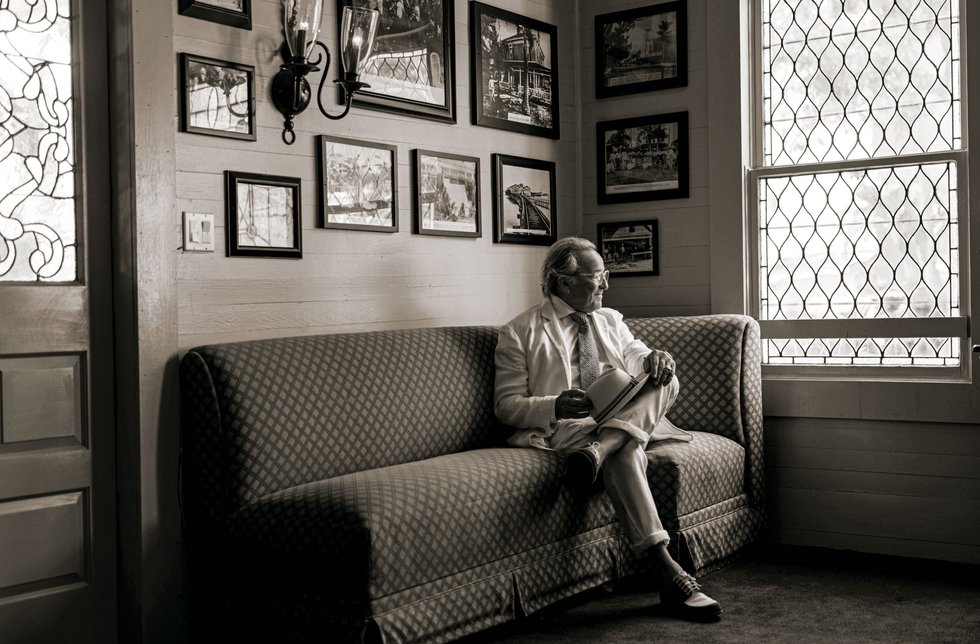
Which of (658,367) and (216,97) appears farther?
(658,367)

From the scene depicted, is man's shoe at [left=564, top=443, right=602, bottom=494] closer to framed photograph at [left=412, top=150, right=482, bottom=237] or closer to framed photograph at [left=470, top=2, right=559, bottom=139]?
framed photograph at [left=412, top=150, right=482, bottom=237]

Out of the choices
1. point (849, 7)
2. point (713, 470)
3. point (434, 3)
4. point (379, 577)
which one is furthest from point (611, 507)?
point (849, 7)

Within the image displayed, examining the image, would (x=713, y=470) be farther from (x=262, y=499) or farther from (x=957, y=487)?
(x=262, y=499)

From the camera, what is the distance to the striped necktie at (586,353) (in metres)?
3.58

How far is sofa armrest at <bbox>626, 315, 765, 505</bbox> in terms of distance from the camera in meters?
3.93

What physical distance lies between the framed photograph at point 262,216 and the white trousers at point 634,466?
1.15m

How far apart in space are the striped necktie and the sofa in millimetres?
341

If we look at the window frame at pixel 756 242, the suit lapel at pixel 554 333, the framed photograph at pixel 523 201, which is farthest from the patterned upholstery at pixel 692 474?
the framed photograph at pixel 523 201

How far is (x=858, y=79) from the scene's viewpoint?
4.09m

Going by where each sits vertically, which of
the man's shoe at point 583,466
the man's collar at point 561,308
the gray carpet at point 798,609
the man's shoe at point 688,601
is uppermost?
the man's collar at point 561,308

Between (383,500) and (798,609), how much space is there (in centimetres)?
152

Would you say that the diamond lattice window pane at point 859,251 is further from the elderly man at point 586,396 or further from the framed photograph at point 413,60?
the framed photograph at point 413,60

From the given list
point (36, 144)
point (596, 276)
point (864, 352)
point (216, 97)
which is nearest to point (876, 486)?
point (864, 352)

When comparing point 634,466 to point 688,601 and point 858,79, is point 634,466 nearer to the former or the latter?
point 688,601
